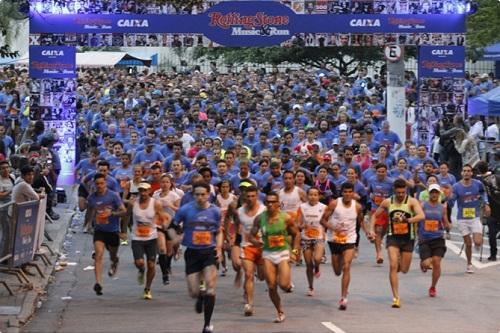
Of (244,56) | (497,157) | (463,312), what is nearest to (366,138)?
(497,157)

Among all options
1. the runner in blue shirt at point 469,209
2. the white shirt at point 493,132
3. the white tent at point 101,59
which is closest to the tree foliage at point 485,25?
the white tent at point 101,59

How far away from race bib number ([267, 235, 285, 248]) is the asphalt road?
0.92 m

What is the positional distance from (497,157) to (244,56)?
3247 cm

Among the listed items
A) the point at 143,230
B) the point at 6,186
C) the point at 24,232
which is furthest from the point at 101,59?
the point at 143,230

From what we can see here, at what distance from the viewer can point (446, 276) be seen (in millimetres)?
18266

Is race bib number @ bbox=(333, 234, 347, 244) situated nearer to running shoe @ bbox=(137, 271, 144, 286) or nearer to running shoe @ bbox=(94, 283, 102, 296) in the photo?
running shoe @ bbox=(137, 271, 144, 286)

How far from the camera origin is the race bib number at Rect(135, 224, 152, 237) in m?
16.0

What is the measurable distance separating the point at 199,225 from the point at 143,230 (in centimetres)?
228

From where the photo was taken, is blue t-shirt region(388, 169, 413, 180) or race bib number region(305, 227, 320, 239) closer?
race bib number region(305, 227, 320, 239)

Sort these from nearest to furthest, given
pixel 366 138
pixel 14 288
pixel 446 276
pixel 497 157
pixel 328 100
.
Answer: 1. pixel 14 288
2. pixel 446 276
3. pixel 497 157
4. pixel 366 138
5. pixel 328 100

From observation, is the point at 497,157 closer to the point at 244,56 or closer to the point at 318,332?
the point at 318,332

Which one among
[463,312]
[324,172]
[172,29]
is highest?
[172,29]

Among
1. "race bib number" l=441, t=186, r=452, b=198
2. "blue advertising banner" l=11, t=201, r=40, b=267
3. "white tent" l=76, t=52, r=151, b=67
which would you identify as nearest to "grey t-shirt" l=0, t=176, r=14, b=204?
"blue advertising banner" l=11, t=201, r=40, b=267

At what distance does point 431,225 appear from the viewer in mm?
16531
